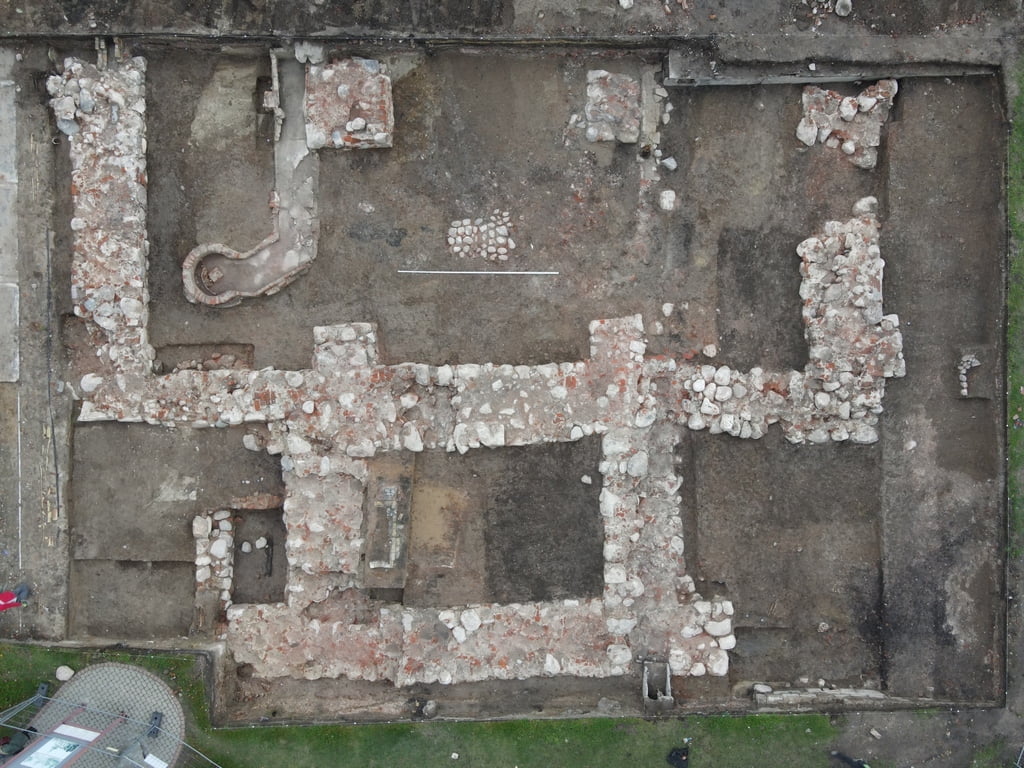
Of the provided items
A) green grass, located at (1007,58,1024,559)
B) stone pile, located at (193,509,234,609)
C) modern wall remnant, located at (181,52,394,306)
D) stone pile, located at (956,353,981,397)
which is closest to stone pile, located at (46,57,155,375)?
modern wall remnant, located at (181,52,394,306)

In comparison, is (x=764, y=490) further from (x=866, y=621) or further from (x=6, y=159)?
(x=6, y=159)

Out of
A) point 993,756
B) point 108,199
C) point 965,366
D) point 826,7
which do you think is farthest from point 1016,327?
point 108,199

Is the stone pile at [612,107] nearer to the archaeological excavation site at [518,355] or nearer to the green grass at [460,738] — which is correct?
the archaeological excavation site at [518,355]

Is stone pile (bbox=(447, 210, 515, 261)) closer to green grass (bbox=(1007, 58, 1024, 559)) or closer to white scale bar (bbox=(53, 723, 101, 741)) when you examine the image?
green grass (bbox=(1007, 58, 1024, 559))

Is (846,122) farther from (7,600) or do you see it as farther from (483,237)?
(7,600)

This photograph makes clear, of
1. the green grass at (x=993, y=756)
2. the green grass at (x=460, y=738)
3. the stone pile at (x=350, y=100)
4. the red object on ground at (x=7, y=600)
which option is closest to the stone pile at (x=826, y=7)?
the stone pile at (x=350, y=100)

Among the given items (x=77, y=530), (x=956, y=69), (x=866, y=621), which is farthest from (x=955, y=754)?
(x=77, y=530)
